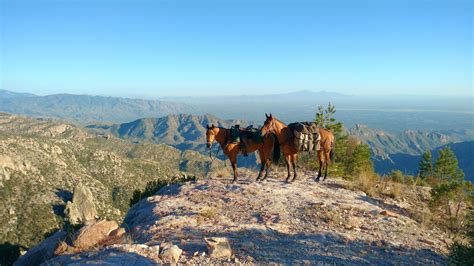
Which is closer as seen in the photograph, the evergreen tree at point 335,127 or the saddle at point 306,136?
the saddle at point 306,136

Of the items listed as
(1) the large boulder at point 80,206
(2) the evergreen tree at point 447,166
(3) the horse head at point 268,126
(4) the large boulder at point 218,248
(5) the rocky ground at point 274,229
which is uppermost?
(3) the horse head at point 268,126

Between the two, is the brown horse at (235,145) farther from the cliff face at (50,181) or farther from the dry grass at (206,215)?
the cliff face at (50,181)

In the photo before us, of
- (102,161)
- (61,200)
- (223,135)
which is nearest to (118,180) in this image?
(102,161)

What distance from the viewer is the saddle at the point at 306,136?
1334 centimetres

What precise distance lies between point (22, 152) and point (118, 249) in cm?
12768

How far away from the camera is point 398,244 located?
7.36m

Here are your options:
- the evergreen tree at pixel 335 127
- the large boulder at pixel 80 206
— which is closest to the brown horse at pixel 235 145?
the evergreen tree at pixel 335 127

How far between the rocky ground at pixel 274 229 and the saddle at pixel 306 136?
6.27ft

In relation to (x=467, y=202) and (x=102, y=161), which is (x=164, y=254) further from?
(x=102, y=161)

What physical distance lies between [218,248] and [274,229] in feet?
7.55

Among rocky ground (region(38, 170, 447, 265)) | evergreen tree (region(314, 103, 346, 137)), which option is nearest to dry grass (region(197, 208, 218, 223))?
rocky ground (region(38, 170, 447, 265))

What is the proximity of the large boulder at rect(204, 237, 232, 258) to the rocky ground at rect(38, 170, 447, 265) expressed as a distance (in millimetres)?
98

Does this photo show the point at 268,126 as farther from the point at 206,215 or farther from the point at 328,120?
the point at 328,120

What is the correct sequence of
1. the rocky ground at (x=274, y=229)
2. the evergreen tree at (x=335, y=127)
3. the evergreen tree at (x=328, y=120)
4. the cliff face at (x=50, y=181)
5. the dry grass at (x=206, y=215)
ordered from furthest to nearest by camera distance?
1. the cliff face at (x=50, y=181)
2. the evergreen tree at (x=328, y=120)
3. the evergreen tree at (x=335, y=127)
4. the dry grass at (x=206, y=215)
5. the rocky ground at (x=274, y=229)
